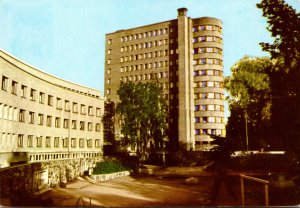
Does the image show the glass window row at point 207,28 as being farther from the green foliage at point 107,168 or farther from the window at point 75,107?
the green foliage at point 107,168

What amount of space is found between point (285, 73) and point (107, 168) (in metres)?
22.5

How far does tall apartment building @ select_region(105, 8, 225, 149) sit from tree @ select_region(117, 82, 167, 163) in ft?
59.7

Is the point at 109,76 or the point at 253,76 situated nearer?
the point at 253,76

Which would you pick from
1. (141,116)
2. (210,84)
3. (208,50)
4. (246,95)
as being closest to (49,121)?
(141,116)

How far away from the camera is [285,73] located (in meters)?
15.7

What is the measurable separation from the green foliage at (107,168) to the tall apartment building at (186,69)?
90.9ft

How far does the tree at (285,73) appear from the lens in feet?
49.6

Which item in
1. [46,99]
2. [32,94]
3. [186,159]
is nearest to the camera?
[32,94]

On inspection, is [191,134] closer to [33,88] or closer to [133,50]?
[133,50]

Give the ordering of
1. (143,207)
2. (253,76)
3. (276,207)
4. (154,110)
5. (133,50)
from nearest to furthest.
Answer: (276,207), (143,207), (154,110), (253,76), (133,50)

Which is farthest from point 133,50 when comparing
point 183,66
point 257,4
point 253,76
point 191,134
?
point 257,4

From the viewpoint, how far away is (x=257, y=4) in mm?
15508

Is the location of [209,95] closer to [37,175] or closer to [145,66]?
[145,66]

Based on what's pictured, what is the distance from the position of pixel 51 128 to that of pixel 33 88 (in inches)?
289
